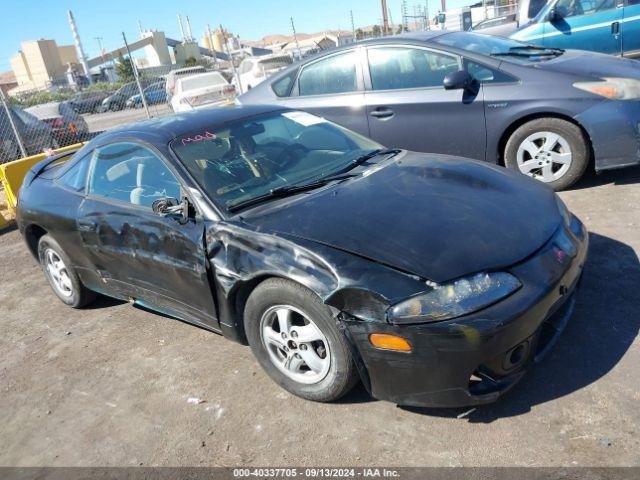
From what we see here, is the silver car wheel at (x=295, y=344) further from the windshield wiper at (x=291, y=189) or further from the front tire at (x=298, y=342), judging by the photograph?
the windshield wiper at (x=291, y=189)

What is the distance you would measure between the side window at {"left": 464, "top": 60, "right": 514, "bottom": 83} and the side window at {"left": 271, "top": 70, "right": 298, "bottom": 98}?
200cm

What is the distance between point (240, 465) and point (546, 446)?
1345mm

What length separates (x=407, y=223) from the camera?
2717 mm

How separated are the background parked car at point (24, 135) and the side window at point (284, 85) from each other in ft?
23.4

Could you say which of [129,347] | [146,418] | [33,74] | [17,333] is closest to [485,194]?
[146,418]

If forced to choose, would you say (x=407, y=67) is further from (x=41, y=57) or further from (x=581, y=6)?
(x=41, y=57)

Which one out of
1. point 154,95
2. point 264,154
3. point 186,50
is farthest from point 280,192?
point 186,50

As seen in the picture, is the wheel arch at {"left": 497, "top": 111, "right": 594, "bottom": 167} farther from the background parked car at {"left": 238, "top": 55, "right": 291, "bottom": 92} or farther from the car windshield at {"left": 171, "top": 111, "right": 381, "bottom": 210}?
the background parked car at {"left": 238, "top": 55, "right": 291, "bottom": 92}

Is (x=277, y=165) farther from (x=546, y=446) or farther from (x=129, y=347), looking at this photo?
(x=546, y=446)

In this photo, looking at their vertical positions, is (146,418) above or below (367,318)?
below

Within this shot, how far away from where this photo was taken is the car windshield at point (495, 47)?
212 inches

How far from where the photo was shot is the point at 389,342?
2.39 m

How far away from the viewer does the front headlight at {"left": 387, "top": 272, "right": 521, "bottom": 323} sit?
2322 millimetres

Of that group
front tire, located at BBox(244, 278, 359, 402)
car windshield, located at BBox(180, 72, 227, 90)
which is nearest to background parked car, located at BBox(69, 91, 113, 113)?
car windshield, located at BBox(180, 72, 227, 90)
